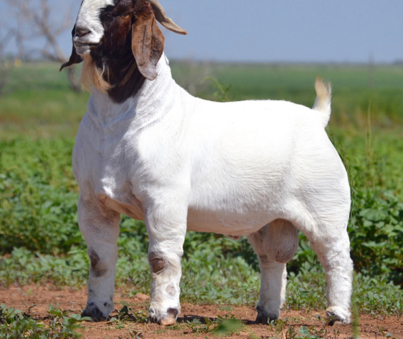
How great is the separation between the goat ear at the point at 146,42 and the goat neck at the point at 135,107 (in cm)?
17

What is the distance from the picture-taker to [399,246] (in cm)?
562

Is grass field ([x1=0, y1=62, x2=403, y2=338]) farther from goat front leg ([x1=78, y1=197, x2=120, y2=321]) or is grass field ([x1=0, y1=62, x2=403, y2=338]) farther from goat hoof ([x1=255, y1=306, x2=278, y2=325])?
goat front leg ([x1=78, y1=197, x2=120, y2=321])

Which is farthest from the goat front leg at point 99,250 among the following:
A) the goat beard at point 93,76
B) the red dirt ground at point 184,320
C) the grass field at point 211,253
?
the grass field at point 211,253

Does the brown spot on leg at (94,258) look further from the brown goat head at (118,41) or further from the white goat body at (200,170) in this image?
the brown goat head at (118,41)

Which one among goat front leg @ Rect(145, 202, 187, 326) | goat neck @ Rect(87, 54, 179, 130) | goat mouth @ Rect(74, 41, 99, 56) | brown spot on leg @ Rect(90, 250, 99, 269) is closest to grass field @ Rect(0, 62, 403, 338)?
brown spot on leg @ Rect(90, 250, 99, 269)

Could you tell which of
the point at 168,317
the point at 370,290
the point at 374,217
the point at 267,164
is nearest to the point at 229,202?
the point at 267,164

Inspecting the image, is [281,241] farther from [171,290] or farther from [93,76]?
[93,76]

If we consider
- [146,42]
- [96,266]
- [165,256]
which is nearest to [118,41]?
[146,42]

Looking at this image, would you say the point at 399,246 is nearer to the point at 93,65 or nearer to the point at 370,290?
the point at 370,290

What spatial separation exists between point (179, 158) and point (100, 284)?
0.95 meters

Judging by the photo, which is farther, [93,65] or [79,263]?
[79,263]

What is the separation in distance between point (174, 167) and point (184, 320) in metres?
1.16

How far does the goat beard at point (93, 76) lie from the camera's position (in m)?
3.61

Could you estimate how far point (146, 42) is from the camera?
358 centimetres
